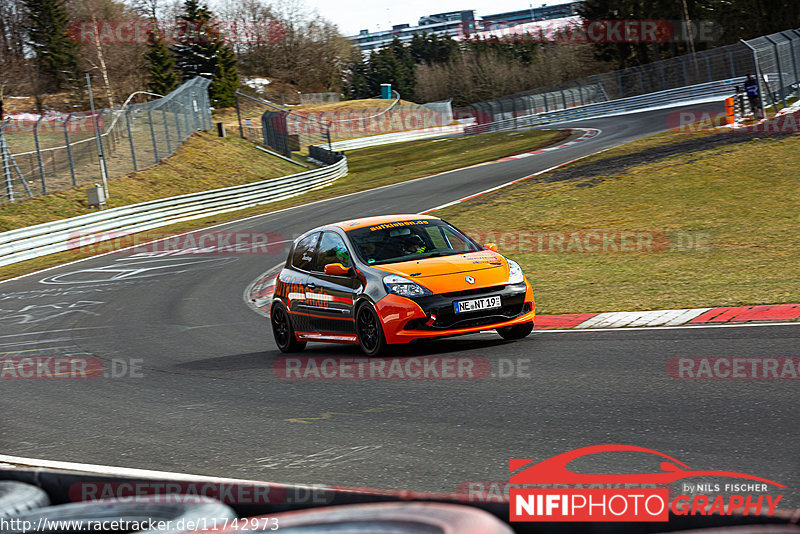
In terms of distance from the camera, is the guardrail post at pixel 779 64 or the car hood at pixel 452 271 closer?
the car hood at pixel 452 271

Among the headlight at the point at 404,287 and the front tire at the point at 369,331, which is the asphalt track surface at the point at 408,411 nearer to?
the front tire at the point at 369,331

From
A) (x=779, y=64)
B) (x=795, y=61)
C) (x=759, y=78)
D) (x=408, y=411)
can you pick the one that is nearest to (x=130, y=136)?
(x=759, y=78)

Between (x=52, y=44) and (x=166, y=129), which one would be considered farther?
(x=52, y=44)

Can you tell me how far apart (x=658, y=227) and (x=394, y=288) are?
11.6 m

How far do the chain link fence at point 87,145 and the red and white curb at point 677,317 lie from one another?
23427mm

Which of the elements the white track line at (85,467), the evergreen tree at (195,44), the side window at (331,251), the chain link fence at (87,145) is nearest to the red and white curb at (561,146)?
the chain link fence at (87,145)

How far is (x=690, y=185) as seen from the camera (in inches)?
936

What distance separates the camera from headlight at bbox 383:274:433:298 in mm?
9750

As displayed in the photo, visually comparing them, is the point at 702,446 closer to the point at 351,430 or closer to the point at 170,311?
the point at 351,430

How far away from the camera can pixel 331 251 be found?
1129cm

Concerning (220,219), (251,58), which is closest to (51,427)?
(220,219)

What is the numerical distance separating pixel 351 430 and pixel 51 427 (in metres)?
2.99

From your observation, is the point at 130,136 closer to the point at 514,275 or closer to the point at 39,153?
the point at 39,153

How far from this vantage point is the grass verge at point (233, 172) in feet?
108
